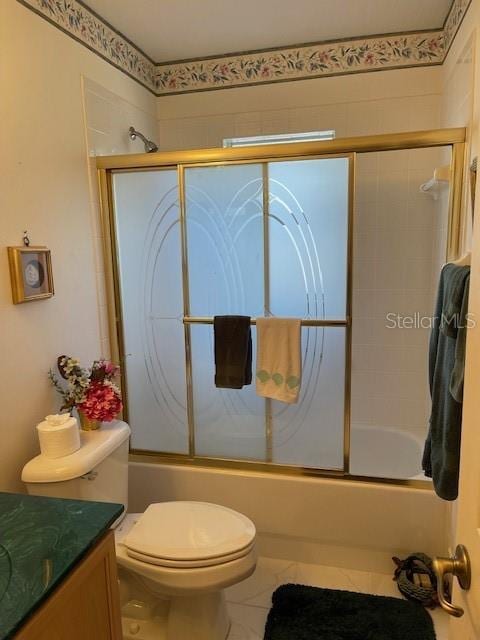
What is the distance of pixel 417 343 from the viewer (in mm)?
2625

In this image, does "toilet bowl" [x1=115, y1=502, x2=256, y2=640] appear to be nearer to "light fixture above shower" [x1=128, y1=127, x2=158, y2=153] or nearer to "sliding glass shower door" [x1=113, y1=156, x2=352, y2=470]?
"sliding glass shower door" [x1=113, y1=156, x2=352, y2=470]

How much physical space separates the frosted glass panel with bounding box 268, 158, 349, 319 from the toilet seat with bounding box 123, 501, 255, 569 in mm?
923

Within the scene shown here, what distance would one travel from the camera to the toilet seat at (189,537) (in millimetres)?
1493

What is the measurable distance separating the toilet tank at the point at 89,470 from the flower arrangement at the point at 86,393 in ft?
0.23

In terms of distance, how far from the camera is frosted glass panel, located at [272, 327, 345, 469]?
209 centimetres

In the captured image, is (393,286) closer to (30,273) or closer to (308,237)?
(308,237)

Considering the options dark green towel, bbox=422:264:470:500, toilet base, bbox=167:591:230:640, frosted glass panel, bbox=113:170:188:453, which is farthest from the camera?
frosted glass panel, bbox=113:170:188:453

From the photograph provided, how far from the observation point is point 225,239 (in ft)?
6.97

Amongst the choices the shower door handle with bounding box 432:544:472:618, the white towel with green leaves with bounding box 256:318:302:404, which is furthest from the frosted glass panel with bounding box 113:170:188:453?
the shower door handle with bounding box 432:544:472:618

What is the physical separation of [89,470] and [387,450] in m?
1.70

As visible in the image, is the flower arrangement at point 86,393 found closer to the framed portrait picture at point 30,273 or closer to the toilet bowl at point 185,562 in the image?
the framed portrait picture at point 30,273

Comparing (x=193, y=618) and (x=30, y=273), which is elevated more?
(x=30, y=273)

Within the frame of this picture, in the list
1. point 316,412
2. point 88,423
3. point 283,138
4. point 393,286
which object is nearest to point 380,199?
point 393,286

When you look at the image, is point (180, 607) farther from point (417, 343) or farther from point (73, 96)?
point (73, 96)
